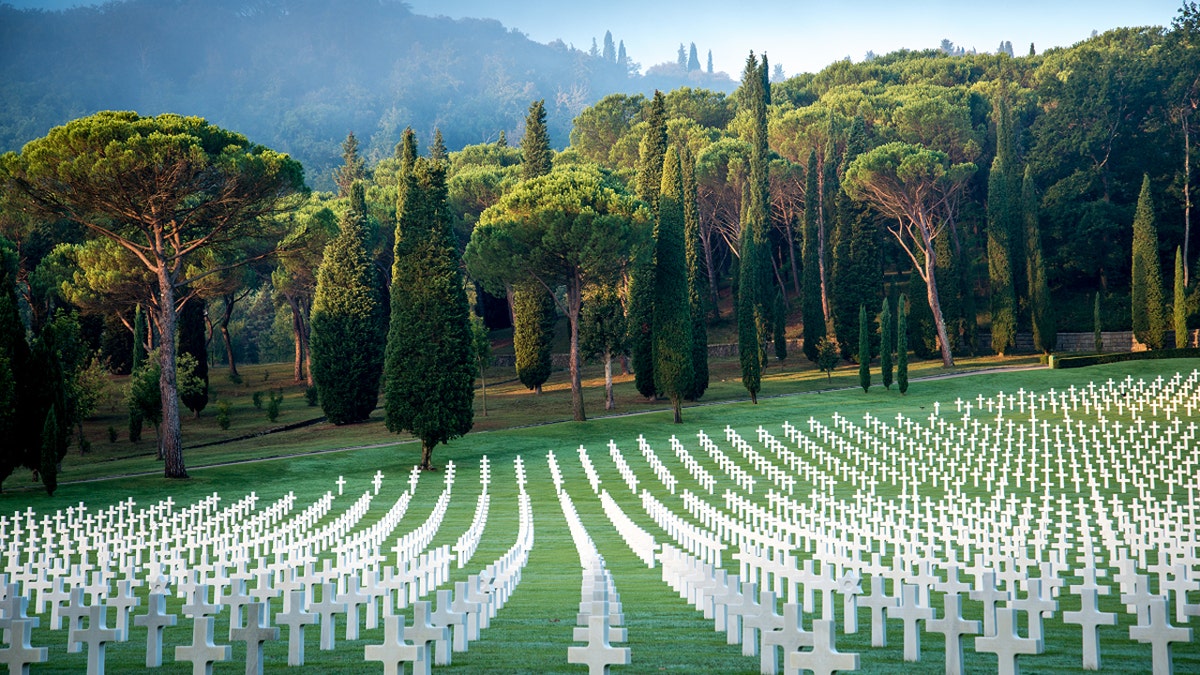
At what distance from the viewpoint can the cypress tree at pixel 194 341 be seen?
5038 cm

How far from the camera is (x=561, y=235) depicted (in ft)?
146

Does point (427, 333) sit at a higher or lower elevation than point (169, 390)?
higher

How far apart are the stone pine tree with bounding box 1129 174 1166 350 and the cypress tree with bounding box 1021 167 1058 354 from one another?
13.4 ft

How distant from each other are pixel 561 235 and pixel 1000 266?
27.3 meters

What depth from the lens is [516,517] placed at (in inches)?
942

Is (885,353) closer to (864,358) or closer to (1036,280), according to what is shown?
(864,358)

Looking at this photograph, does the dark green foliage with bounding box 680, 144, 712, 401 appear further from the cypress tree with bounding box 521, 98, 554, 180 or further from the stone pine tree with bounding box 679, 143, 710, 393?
the cypress tree with bounding box 521, 98, 554, 180

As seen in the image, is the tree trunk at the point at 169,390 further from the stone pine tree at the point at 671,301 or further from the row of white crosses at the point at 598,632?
the row of white crosses at the point at 598,632

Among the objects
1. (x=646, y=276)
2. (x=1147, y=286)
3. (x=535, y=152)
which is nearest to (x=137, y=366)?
(x=646, y=276)

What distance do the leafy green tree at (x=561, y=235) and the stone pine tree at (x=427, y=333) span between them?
8.42 metres

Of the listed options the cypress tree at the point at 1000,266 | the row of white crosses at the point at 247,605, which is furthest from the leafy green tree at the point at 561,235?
the row of white crosses at the point at 247,605

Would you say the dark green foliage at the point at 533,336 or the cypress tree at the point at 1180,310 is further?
the dark green foliage at the point at 533,336

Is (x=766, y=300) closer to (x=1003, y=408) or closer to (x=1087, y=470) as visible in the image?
(x=1003, y=408)

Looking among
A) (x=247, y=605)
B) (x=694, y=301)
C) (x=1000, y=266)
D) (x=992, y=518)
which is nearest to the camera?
(x=247, y=605)
